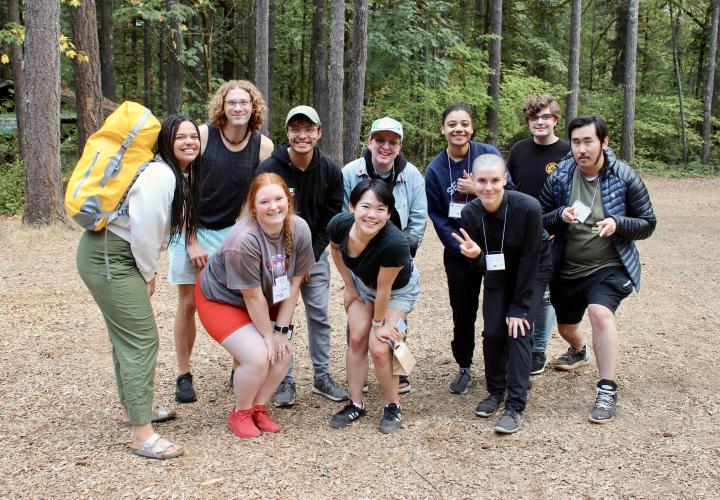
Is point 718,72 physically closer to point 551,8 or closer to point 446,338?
point 551,8

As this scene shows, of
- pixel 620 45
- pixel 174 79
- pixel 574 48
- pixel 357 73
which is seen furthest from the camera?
pixel 620 45

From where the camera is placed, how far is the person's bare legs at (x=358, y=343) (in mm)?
A: 3662

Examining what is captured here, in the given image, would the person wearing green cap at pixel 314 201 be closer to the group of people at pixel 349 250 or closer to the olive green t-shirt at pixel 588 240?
the group of people at pixel 349 250

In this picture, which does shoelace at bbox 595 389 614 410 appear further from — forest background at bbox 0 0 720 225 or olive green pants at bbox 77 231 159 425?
forest background at bbox 0 0 720 225

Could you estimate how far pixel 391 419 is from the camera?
3.62 m

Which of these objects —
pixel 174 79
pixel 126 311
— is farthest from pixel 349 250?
pixel 174 79

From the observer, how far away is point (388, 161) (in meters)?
3.83

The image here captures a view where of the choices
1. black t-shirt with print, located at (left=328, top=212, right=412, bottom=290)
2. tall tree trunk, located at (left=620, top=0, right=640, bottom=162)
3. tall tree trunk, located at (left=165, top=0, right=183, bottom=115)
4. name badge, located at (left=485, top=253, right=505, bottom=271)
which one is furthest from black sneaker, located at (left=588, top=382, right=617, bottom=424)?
tall tree trunk, located at (left=620, top=0, right=640, bottom=162)

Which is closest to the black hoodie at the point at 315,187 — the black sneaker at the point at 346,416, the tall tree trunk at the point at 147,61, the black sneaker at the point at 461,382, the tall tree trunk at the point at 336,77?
the black sneaker at the point at 346,416

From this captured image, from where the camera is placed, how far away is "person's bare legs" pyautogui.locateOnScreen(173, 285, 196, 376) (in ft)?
12.8

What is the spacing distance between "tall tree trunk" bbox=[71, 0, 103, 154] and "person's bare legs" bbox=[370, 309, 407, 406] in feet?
29.1

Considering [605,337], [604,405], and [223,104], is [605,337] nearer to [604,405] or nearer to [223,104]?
[604,405]

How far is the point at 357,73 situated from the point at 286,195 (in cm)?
1038

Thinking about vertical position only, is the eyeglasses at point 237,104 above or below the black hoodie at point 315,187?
above
